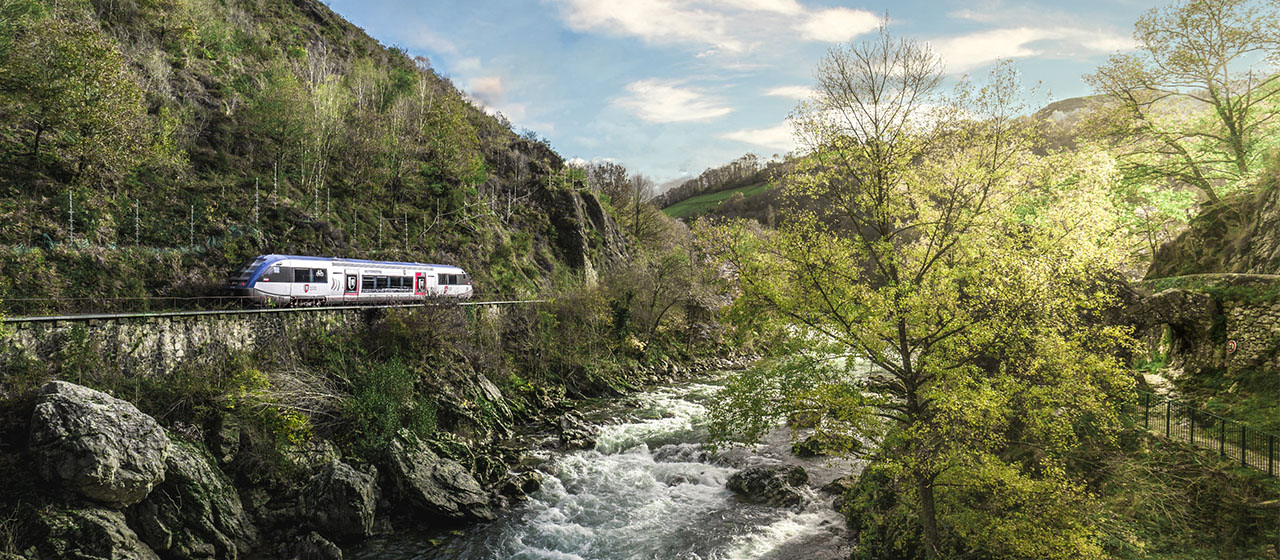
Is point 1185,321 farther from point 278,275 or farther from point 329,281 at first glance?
point 278,275

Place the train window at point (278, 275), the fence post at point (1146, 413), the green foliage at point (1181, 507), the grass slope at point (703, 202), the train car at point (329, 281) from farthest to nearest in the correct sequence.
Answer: the grass slope at point (703, 202) < the train car at point (329, 281) < the train window at point (278, 275) < the fence post at point (1146, 413) < the green foliage at point (1181, 507)

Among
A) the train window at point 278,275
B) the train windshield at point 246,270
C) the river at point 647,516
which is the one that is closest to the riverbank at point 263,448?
the river at point 647,516

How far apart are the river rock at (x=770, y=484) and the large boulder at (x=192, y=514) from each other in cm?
1401

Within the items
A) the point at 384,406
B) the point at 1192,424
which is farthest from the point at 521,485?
the point at 1192,424

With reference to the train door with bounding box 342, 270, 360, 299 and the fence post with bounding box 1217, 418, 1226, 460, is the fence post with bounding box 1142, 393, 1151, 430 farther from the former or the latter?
the train door with bounding box 342, 270, 360, 299

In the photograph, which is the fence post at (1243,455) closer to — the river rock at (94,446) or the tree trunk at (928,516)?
the tree trunk at (928,516)

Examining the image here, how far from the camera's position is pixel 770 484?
57.2 ft

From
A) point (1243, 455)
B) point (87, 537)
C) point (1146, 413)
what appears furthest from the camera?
point (1146, 413)

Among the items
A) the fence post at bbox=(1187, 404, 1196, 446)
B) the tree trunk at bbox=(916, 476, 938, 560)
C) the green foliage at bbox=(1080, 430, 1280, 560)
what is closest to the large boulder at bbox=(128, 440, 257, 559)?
the tree trunk at bbox=(916, 476, 938, 560)

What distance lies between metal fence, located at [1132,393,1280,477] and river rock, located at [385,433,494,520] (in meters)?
18.0

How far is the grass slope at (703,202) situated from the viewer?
409 feet

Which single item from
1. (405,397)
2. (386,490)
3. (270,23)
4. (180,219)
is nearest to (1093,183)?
(386,490)

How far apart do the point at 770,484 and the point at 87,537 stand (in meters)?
17.1

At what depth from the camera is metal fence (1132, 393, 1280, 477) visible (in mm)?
10992
